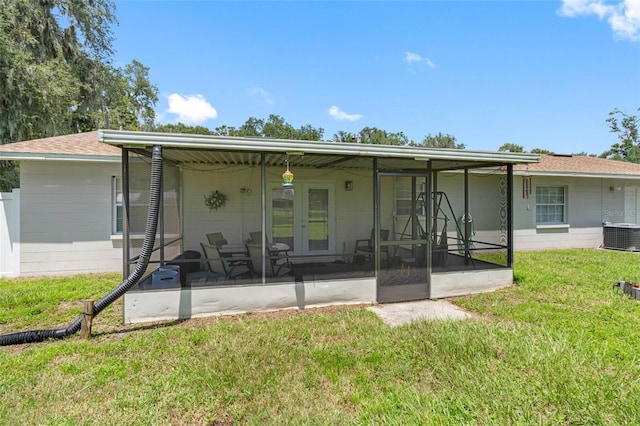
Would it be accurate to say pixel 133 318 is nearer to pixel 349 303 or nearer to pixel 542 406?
pixel 349 303

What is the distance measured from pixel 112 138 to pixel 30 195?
4479 mm

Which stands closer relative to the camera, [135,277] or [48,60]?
[135,277]

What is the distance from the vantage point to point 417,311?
16.6ft

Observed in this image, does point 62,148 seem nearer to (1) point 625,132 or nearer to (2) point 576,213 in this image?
(2) point 576,213

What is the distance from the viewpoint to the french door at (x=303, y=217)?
26.3ft

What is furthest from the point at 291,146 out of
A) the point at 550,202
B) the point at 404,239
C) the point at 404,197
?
the point at 550,202

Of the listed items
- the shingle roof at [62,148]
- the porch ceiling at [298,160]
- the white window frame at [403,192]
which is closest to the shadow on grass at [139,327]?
the porch ceiling at [298,160]

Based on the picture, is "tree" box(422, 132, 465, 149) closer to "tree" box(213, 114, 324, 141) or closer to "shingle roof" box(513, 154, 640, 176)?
"tree" box(213, 114, 324, 141)

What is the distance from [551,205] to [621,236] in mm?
2391

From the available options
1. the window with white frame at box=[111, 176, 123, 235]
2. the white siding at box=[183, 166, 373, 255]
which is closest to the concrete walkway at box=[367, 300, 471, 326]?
the white siding at box=[183, 166, 373, 255]

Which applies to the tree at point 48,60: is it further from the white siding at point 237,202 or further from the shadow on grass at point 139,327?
the shadow on grass at point 139,327

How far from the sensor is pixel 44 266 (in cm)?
705

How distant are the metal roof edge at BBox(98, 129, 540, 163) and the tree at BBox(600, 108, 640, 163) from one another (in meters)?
34.8

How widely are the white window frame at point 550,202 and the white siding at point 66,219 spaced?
1212 centimetres
